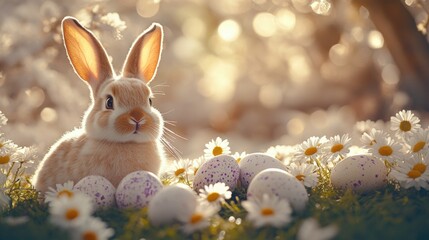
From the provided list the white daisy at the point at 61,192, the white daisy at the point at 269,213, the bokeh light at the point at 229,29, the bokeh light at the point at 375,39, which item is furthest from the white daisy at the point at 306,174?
the bokeh light at the point at 229,29

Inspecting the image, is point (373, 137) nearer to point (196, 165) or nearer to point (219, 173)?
point (219, 173)

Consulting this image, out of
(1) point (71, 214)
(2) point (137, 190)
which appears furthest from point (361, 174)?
(1) point (71, 214)

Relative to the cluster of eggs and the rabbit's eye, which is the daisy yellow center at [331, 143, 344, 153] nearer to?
the cluster of eggs

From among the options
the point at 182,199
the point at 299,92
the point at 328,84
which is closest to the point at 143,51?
the point at 182,199

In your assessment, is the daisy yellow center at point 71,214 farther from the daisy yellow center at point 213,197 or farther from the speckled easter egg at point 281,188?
the speckled easter egg at point 281,188

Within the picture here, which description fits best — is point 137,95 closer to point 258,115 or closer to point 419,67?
point 419,67

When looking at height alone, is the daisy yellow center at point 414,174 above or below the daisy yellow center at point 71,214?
below
